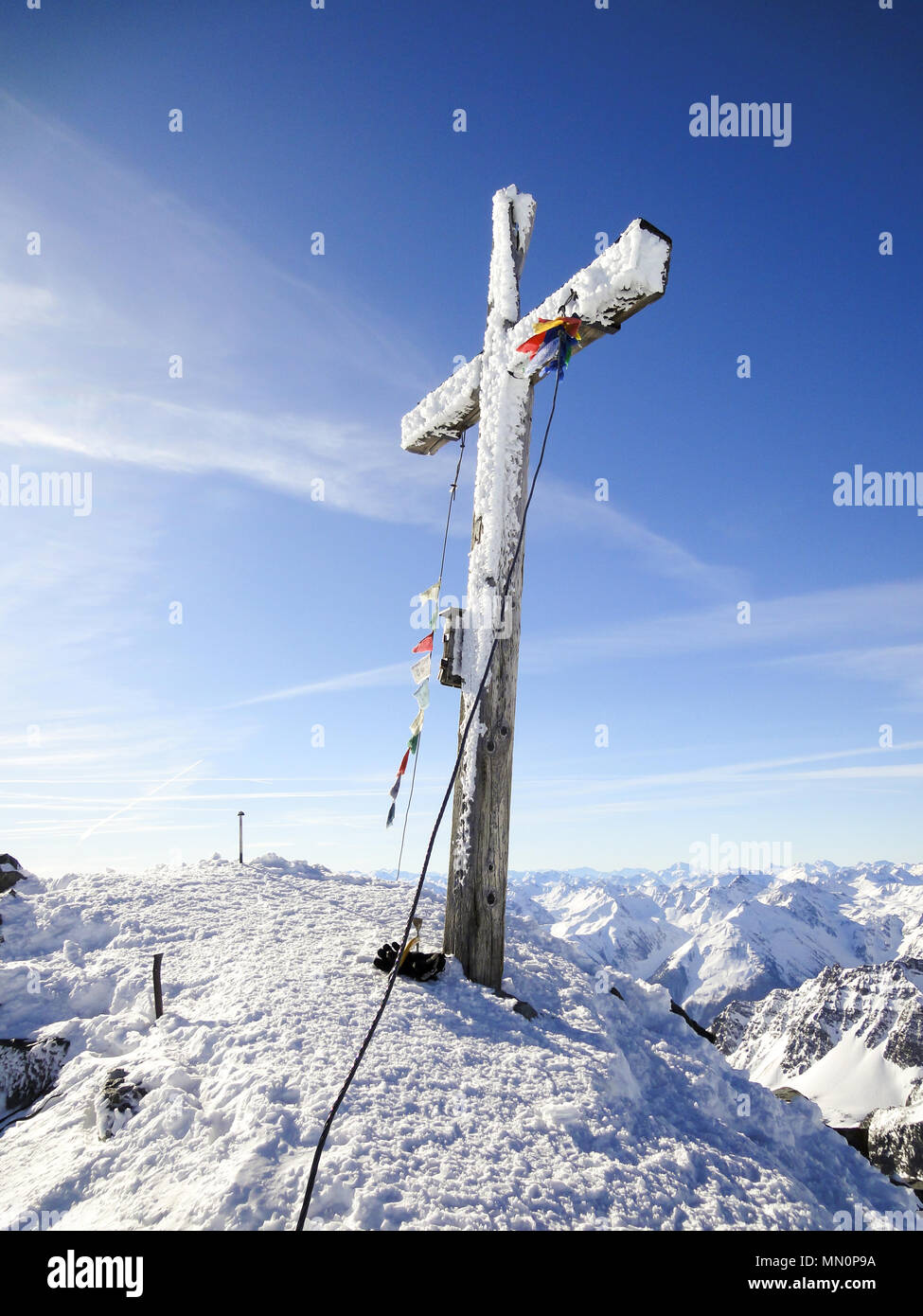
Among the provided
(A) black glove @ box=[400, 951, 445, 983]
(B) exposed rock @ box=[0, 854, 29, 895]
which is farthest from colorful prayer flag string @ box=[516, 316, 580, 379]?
(B) exposed rock @ box=[0, 854, 29, 895]

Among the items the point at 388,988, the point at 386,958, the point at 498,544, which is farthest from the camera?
the point at 498,544

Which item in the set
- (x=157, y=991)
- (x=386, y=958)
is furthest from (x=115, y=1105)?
(x=386, y=958)

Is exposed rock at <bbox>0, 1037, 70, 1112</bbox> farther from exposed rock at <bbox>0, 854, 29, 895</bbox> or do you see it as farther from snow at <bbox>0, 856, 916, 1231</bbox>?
exposed rock at <bbox>0, 854, 29, 895</bbox>

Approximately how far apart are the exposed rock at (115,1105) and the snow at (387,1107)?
6cm

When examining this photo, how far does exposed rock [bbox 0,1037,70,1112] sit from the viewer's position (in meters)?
5.34

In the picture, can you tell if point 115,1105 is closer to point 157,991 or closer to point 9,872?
point 157,991

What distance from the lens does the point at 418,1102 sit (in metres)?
3.97

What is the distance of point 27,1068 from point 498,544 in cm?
639

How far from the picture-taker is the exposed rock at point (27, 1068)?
534 centimetres

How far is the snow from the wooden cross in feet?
2.39

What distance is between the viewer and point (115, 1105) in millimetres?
4297

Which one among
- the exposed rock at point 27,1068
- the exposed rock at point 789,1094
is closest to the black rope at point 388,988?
the exposed rock at point 27,1068

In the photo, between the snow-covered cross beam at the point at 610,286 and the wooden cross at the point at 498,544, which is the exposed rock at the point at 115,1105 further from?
the snow-covered cross beam at the point at 610,286
